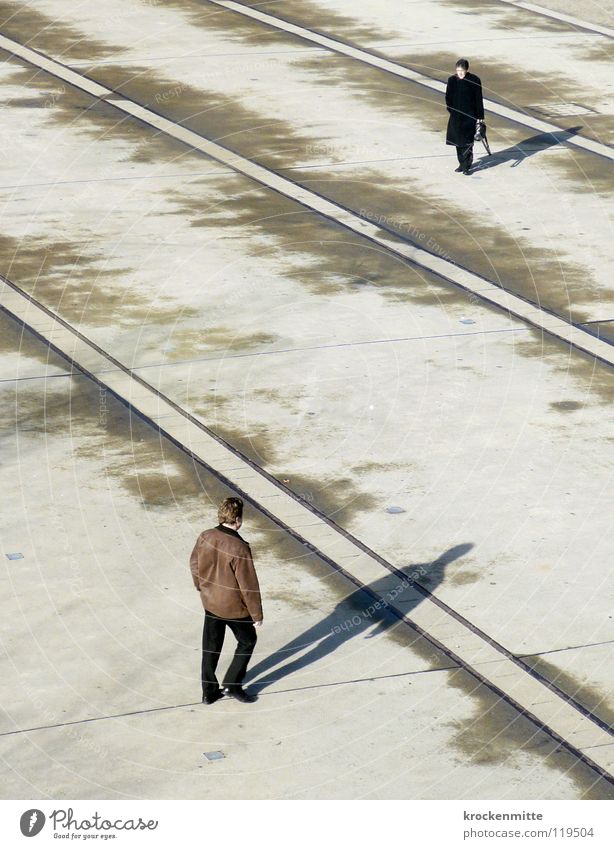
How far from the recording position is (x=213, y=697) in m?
11.0

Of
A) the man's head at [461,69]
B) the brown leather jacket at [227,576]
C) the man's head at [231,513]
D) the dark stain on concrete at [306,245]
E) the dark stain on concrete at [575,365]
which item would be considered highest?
the man's head at [461,69]

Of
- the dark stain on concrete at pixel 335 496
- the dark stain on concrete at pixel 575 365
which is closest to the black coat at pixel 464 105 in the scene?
the dark stain on concrete at pixel 575 365

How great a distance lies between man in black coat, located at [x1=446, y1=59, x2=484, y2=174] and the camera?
2317 centimetres

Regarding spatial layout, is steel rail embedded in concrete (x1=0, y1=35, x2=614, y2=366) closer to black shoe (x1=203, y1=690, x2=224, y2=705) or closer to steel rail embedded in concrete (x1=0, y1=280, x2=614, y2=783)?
steel rail embedded in concrete (x1=0, y1=280, x2=614, y2=783)

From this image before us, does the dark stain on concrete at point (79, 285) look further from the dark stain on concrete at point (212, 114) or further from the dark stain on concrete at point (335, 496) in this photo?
the dark stain on concrete at point (212, 114)

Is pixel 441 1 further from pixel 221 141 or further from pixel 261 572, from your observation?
pixel 261 572

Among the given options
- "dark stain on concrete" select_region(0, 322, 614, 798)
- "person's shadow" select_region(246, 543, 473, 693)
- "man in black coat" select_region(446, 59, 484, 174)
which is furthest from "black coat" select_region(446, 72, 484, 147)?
"person's shadow" select_region(246, 543, 473, 693)

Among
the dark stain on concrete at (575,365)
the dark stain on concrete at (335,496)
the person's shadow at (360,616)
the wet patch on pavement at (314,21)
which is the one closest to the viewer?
the person's shadow at (360,616)

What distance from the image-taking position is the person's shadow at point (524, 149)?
24.5 metres

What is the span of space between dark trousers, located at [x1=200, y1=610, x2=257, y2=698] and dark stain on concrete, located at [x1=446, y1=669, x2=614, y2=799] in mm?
1504

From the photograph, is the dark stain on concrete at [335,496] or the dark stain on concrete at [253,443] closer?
the dark stain on concrete at [335,496]

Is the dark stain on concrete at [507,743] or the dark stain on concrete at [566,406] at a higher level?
the dark stain on concrete at [507,743]

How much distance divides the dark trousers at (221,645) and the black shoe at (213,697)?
24 mm
